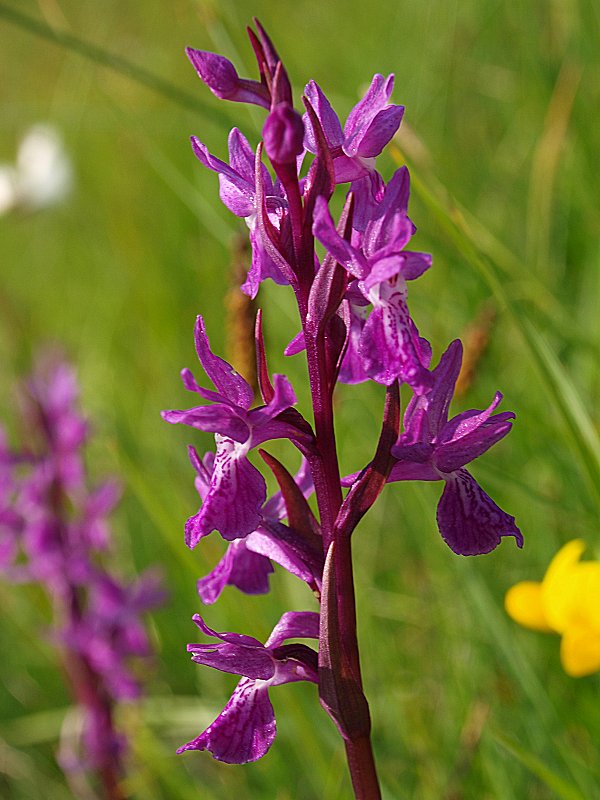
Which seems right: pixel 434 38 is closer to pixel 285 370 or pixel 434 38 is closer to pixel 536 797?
pixel 285 370

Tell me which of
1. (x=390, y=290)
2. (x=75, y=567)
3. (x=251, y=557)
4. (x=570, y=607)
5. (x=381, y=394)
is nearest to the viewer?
(x=390, y=290)

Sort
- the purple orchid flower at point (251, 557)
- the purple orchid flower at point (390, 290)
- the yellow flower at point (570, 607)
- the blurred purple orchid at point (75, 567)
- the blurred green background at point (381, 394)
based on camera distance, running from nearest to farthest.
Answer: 1. the purple orchid flower at point (390, 290)
2. the purple orchid flower at point (251, 557)
3. the yellow flower at point (570, 607)
4. the blurred green background at point (381, 394)
5. the blurred purple orchid at point (75, 567)

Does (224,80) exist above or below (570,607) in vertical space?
above

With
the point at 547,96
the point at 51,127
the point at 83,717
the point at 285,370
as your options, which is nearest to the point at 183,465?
the point at 285,370

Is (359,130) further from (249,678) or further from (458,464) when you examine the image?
(249,678)

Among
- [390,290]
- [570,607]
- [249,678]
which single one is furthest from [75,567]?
[390,290]

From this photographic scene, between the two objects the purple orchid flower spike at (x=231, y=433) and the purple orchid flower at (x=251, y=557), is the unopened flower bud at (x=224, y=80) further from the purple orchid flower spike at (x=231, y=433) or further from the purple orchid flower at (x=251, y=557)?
the purple orchid flower at (x=251, y=557)

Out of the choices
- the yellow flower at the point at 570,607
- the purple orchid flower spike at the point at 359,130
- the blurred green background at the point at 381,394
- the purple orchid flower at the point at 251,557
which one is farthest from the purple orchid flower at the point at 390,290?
the yellow flower at the point at 570,607
